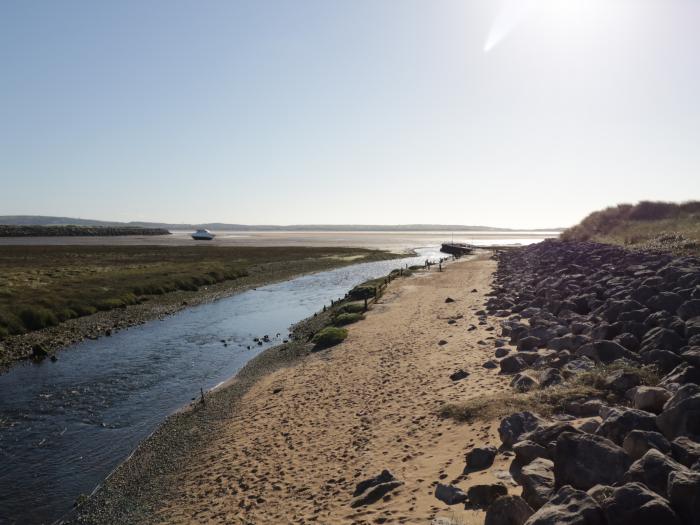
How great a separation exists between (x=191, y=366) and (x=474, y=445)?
49.1 feet

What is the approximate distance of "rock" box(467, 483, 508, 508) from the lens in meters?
6.51

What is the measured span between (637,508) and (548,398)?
5.17 metres

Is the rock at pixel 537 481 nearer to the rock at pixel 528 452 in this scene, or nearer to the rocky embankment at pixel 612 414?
the rocky embankment at pixel 612 414

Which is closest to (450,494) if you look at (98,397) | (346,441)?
(346,441)

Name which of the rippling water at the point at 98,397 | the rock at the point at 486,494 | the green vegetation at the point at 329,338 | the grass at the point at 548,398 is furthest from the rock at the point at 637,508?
the green vegetation at the point at 329,338

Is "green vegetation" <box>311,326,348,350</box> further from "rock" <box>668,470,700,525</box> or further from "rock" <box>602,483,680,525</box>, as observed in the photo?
"rock" <box>668,470,700,525</box>

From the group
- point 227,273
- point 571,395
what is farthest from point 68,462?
point 227,273

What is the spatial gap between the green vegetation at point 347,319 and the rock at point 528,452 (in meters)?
18.8

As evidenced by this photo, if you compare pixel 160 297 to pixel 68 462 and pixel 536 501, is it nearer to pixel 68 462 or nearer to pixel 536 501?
pixel 68 462

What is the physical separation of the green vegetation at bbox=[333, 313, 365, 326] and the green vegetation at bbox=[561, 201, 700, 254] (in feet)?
67.2

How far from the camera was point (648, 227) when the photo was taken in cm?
4647

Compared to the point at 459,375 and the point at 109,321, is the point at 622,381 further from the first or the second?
the point at 109,321

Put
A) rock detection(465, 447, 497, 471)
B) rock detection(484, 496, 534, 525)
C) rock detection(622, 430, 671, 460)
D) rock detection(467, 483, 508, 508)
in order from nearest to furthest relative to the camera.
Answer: rock detection(484, 496, 534, 525) < rock detection(622, 430, 671, 460) < rock detection(467, 483, 508, 508) < rock detection(465, 447, 497, 471)

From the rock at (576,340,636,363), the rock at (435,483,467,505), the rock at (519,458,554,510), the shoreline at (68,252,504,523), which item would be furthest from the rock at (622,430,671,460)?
the shoreline at (68,252,504,523)
